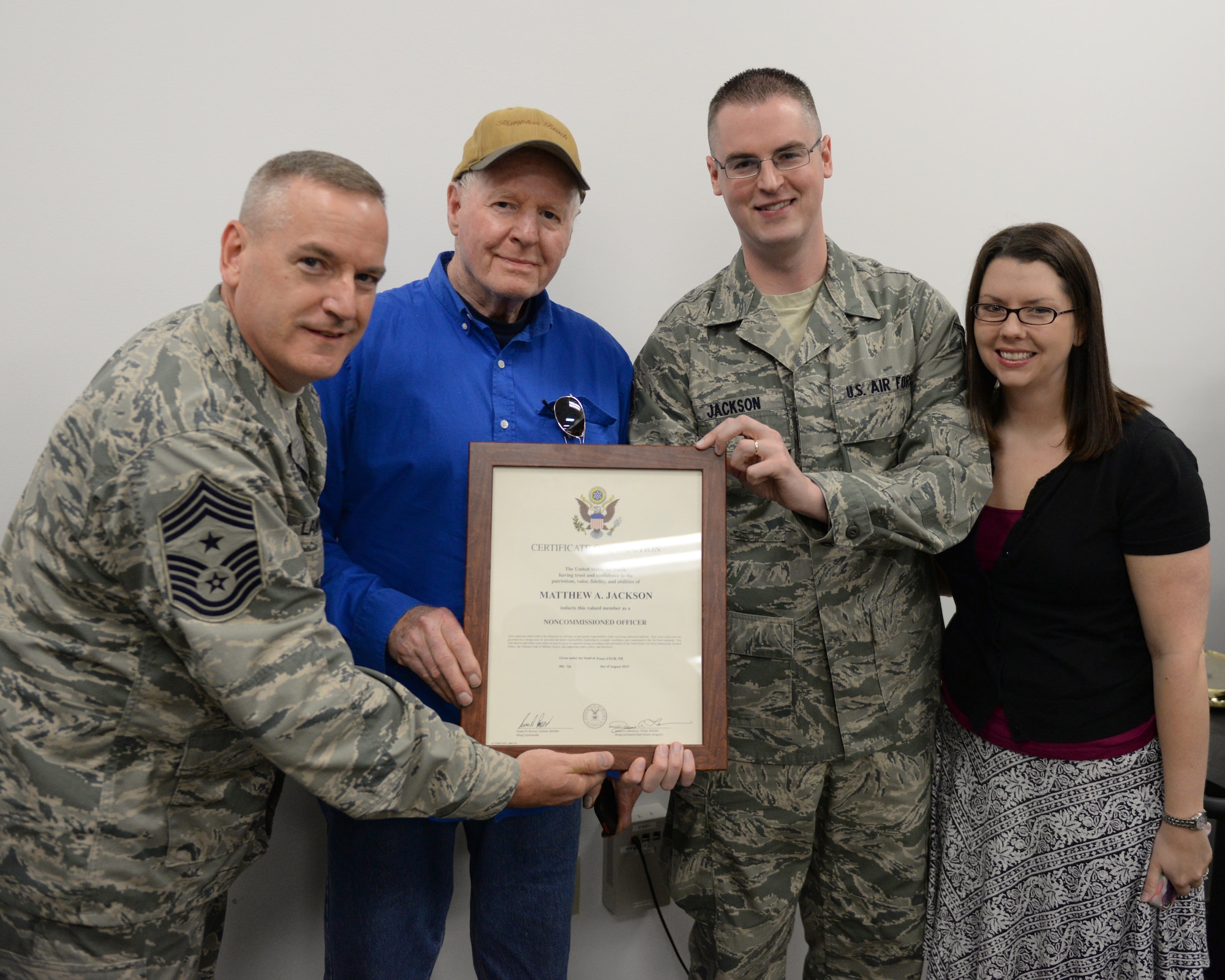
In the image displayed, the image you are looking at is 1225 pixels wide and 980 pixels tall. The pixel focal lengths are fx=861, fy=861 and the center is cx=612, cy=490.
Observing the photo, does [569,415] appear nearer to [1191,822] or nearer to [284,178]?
[284,178]

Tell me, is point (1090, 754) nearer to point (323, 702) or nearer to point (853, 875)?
point (853, 875)

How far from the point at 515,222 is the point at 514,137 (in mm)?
139

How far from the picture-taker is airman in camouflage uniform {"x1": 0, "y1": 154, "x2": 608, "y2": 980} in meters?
1.00

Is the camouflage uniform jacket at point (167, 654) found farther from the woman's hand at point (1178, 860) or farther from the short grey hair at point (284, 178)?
the woman's hand at point (1178, 860)

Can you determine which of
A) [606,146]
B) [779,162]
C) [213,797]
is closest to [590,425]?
[779,162]

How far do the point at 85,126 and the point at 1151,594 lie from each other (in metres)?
2.06

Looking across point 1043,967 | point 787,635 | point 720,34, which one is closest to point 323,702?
point 787,635

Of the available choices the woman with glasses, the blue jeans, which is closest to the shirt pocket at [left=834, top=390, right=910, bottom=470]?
the woman with glasses

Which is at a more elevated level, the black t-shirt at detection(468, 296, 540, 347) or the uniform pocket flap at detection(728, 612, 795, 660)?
the black t-shirt at detection(468, 296, 540, 347)

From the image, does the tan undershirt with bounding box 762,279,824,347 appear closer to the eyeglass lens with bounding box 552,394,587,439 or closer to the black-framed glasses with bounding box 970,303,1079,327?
the black-framed glasses with bounding box 970,303,1079,327

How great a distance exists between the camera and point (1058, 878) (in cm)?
153

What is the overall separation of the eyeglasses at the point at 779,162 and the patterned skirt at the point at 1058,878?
114 centimetres

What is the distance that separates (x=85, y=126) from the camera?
157 cm

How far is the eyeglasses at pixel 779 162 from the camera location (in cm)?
163
